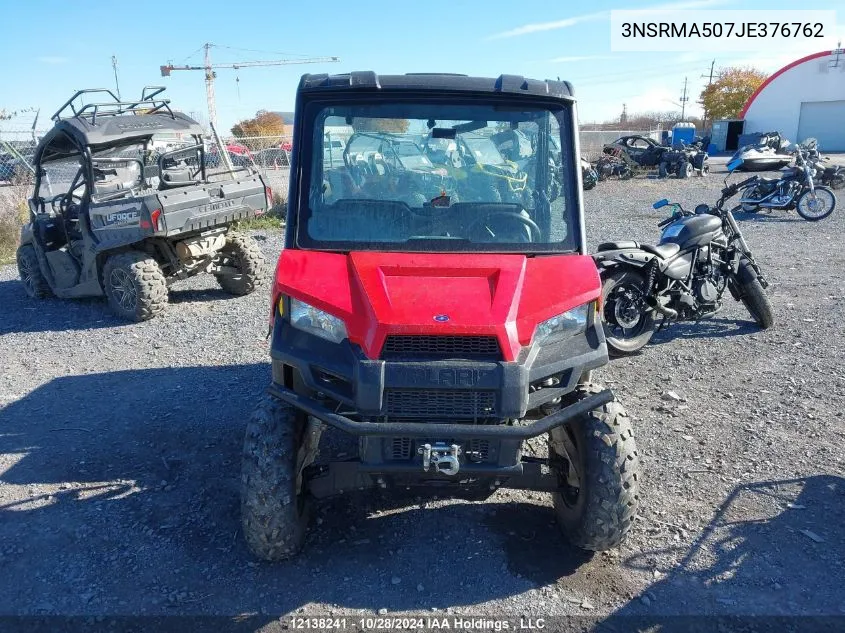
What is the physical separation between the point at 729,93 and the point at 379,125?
185 ft

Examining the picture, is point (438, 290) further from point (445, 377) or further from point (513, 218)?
point (513, 218)

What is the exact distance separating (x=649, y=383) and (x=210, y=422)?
3.35 m

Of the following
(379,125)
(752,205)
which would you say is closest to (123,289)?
(379,125)

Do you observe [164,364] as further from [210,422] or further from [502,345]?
[502,345]

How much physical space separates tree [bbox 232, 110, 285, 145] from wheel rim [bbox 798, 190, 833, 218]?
83.5 ft

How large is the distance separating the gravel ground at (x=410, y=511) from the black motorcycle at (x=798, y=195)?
8.19 meters

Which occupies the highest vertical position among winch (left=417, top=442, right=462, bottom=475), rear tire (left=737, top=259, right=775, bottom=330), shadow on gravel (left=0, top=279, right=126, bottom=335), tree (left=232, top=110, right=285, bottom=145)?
tree (left=232, top=110, right=285, bottom=145)

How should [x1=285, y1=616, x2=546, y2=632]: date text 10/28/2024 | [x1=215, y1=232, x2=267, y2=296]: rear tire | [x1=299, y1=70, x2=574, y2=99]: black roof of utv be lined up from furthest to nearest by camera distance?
1. [x1=215, y1=232, x2=267, y2=296]: rear tire
2. [x1=299, y1=70, x2=574, y2=99]: black roof of utv
3. [x1=285, y1=616, x2=546, y2=632]: date text 10/28/2024

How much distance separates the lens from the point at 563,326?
2889 millimetres

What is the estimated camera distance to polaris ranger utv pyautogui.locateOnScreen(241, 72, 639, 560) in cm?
265

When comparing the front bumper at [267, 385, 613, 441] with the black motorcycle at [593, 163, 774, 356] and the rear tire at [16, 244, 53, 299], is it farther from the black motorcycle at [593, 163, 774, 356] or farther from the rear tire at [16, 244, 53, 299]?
the rear tire at [16, 244, 53, 299]

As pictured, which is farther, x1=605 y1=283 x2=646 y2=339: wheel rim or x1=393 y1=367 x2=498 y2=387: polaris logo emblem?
x1=605 y1=283 x2=646 y2=339: wheel rim

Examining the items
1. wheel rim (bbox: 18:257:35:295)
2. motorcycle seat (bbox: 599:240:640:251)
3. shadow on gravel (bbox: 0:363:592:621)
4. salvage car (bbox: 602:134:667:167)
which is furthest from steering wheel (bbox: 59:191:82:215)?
salvage car (bbox: 602:134:667:167)

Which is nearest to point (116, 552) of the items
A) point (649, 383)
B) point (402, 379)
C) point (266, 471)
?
point (266, 471)
